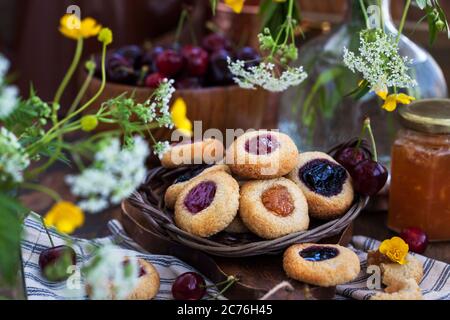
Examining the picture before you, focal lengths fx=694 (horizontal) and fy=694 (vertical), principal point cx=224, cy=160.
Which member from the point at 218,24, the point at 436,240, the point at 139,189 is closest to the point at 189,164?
the point at 139,189

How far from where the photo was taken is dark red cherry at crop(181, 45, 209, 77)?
1501mm

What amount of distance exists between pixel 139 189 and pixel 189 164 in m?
0.10

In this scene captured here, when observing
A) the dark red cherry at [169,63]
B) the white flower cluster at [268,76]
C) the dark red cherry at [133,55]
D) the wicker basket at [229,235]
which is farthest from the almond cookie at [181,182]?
the dark red cherry at [133,55]

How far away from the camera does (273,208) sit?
1017 millimetres

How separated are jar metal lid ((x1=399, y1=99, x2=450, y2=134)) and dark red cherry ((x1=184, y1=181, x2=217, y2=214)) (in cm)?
37

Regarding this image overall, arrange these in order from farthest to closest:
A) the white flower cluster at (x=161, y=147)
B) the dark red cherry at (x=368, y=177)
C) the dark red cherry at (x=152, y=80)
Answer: the dark red cherry at (x=152, y=80), the dark red cherry at (x=368, y=177), the white flower cluster at (x=161, y=147)

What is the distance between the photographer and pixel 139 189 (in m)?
1.17

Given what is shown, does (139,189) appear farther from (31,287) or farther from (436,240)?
(436,240)

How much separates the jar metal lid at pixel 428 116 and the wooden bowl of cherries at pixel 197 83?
407 mm

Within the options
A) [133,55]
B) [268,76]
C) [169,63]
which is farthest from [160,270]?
[133,55]

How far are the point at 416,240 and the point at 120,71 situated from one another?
2.36 feet

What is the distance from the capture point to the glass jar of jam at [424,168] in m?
1.16

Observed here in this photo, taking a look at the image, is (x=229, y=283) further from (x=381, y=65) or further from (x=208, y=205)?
(x=381, y=65)

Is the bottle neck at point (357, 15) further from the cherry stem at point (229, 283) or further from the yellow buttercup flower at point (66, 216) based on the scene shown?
the yellow buttercup flower at point (66, 216)
